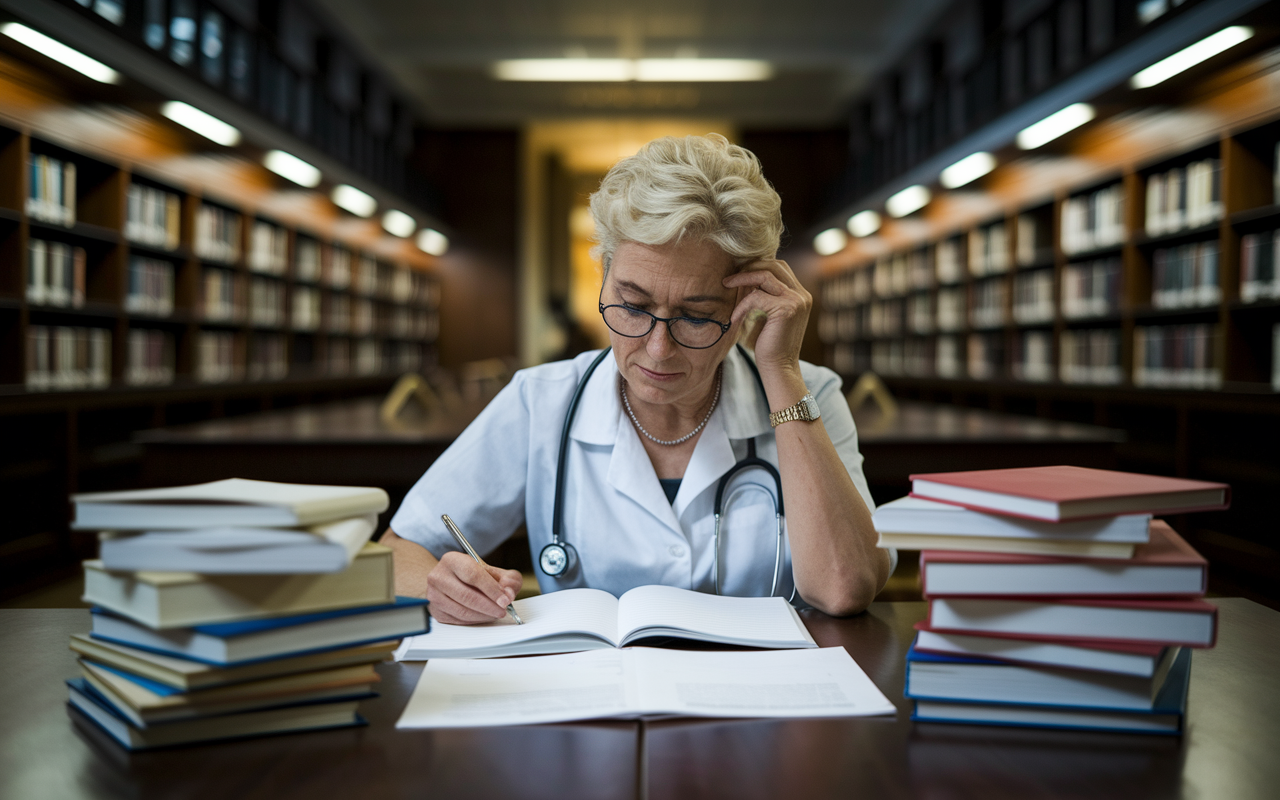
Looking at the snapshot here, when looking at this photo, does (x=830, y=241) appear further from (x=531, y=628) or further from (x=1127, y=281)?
(x=531, y=628)

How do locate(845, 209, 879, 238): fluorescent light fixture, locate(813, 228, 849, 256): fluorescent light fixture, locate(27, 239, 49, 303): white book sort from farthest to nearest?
locate(813, 228, 849, 256): fluorescent light fixture → locate(845, 209, 879, 238): fluorescent light fixture → locate(27, 239, 49, 303): white book

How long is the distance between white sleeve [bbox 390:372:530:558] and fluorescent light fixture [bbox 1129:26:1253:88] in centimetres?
399

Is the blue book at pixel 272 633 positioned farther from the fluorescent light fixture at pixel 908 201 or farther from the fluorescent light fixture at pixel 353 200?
the fluorescent light fixture at pixel 353 200

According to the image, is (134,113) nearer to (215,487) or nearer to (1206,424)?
(215,487)

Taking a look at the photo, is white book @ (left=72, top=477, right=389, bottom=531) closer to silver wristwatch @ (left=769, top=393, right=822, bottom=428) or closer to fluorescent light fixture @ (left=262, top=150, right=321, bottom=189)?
silver wristwatch @ (left=769, top=393, right=822, bottom=428)

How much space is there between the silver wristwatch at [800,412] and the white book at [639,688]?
44 cm

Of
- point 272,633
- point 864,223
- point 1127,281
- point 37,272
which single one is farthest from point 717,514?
point 864,223

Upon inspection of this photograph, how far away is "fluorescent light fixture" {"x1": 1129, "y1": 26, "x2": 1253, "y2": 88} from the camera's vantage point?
394 centimetres

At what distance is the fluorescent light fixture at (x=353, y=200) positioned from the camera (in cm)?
864

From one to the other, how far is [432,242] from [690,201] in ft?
38.6

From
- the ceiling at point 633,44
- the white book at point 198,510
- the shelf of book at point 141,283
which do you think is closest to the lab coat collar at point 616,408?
the white book at point 198,510

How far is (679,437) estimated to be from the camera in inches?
61.6

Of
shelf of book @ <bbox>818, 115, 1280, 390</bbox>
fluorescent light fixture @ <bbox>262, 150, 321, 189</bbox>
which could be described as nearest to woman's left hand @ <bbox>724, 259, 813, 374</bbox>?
shelf of book @ <bbox>818, 115, 1280, 390</bbox>

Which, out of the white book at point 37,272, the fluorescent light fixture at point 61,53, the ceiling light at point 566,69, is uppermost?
the ceiling light at point 566,69
